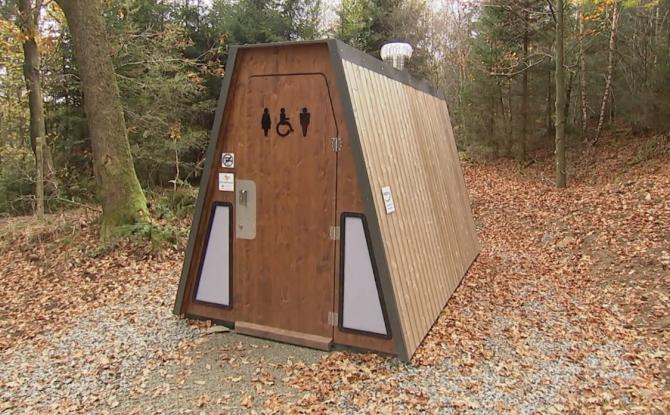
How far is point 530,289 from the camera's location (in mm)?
5883

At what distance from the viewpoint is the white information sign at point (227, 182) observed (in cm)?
448

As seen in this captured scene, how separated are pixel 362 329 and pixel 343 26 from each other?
1414 centimetres

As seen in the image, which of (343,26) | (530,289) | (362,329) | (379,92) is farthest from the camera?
(343,26)

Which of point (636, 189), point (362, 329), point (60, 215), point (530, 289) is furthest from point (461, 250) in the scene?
point (60, 215)

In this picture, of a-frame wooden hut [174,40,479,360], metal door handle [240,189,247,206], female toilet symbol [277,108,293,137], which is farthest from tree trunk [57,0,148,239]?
female toilet symbol [277,108,293,137]

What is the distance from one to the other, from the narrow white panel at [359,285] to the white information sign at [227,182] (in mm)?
1236

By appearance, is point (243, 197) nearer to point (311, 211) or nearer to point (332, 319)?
point (311, 211)

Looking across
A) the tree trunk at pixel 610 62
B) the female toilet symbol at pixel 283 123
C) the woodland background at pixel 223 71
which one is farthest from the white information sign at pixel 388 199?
the tree trunk at pixel 610 62

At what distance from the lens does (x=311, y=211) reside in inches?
166

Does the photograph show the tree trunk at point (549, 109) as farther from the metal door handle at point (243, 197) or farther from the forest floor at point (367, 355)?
the metal door handle at point (243, 197)

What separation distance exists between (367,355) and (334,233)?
112 centimetres

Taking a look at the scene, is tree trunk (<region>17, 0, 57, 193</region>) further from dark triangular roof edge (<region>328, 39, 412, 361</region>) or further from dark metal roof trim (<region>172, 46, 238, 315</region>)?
dark triangular roof edge (<region>328, 39, 412, 361</region>)

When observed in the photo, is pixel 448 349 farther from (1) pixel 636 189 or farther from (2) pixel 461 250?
(1) pixel 636 189

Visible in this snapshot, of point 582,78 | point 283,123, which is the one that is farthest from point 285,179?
point 582,78
